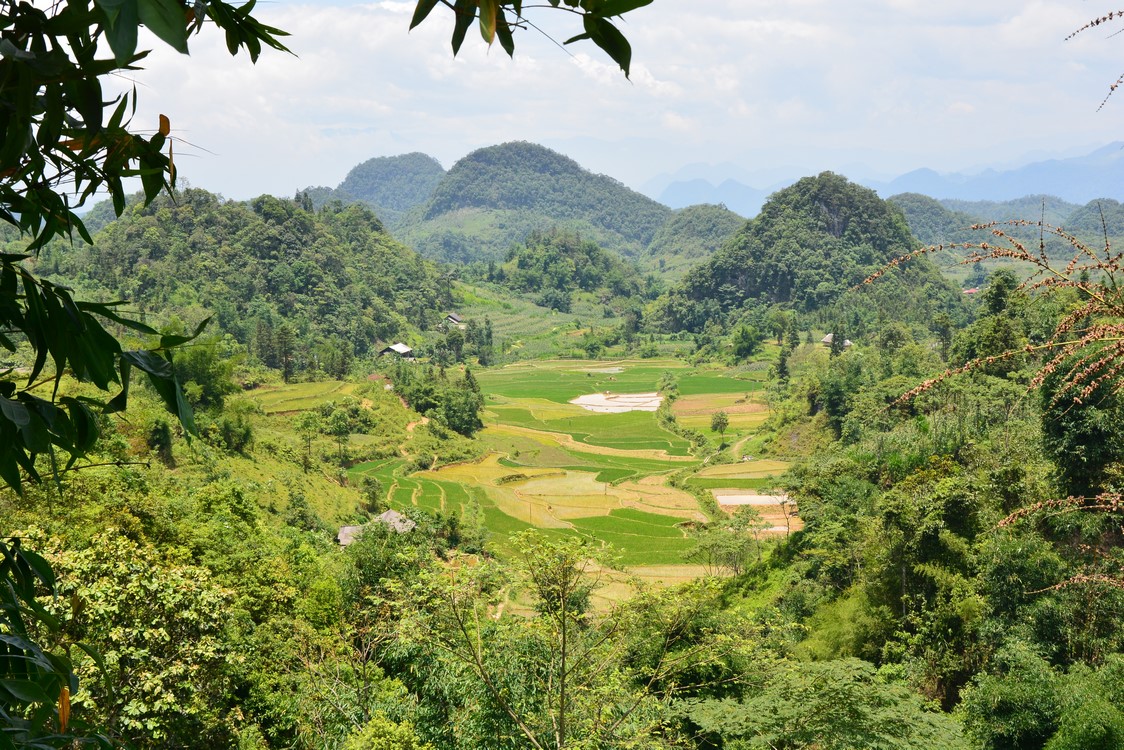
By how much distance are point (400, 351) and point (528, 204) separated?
120678 mm

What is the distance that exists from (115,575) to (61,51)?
678 centimetres

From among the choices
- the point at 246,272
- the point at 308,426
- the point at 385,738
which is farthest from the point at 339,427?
the point at 385,738

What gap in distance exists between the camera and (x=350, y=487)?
28.6 m

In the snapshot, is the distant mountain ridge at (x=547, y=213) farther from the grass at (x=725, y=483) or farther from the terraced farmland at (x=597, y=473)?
the grass at (x=725, y=483)

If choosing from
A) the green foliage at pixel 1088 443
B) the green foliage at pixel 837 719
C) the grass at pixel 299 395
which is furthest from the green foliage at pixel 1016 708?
the grass at pixel 299 395

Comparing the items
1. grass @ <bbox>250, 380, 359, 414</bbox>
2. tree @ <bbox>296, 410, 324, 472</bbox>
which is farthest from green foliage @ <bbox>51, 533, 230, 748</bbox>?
grass @ <bbox>250, 380, 359, 414</bbox>

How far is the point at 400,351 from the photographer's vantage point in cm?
5509

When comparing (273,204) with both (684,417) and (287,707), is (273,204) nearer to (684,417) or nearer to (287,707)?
(684,417)

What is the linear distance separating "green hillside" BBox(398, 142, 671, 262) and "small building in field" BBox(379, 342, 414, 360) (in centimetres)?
9321

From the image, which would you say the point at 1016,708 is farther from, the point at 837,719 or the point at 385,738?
the point at 385,738

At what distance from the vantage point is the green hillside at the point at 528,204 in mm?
155625

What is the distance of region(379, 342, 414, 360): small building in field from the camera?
5512 centimetres

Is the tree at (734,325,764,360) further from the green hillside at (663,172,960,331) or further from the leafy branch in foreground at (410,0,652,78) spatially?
the leafy branch in foreground at (410,0,652,78)

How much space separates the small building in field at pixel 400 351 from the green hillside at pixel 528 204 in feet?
306
